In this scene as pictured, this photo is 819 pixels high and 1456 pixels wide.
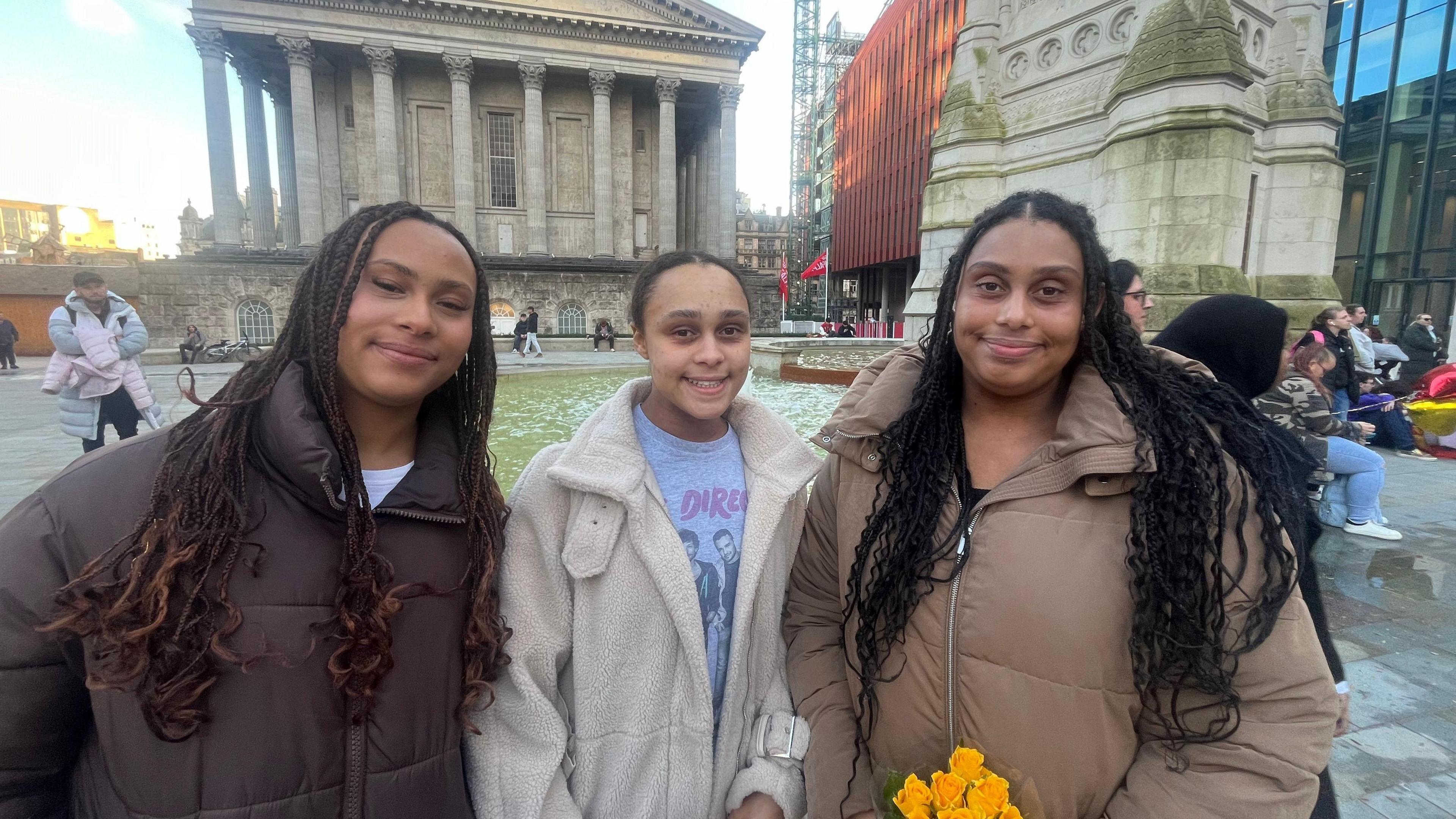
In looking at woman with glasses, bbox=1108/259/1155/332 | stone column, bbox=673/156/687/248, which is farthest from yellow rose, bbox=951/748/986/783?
stone column, bbox=673/156/687/248

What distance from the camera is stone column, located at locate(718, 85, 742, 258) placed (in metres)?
34.2

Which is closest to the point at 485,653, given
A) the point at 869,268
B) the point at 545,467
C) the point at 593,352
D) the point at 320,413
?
the point at 545,467

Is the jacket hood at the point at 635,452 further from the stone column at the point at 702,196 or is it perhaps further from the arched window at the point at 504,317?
the stone column at the point at 702,196

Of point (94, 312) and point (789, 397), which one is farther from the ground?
point (94, 312)

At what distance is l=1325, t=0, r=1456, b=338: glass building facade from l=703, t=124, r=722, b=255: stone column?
80.4 ft

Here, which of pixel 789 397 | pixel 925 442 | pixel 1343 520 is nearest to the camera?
pixel 925 442

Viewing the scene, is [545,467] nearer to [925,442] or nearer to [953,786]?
[925,442]

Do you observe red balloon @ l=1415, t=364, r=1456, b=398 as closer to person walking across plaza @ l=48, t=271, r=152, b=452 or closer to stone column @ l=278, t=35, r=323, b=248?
person walking across plaza @ l=48, t=271, r=152, b=452

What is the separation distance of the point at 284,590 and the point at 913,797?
1274 millimetres

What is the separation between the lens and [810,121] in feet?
222

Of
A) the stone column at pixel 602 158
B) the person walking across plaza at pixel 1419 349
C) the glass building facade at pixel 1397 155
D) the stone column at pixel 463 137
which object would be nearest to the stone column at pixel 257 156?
the stone column at pixel 463 137

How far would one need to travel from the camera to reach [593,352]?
24.5m

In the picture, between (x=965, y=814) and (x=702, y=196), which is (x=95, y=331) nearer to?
(x=965, y=814)

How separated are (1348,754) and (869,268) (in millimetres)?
45961
